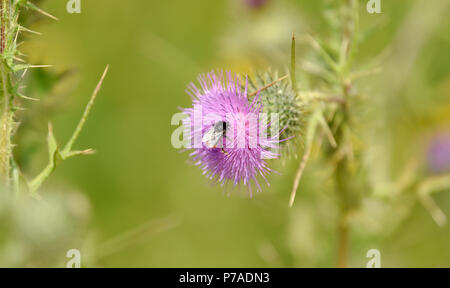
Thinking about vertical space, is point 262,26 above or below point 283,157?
above

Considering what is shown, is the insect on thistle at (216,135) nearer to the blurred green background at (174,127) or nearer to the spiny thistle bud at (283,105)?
the spiny thistle bud at (283,105)

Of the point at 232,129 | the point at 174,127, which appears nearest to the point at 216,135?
the point at 232,129

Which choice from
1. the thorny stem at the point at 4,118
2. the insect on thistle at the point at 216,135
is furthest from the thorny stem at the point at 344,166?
the thorny stem at the point at 4,118

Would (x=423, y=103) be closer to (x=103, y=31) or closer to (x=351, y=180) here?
(x=351, y=180)

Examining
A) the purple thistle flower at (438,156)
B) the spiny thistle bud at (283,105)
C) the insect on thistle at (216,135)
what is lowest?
the insect on thistle at (216,135)

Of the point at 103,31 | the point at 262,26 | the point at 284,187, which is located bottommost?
the point at 284,187

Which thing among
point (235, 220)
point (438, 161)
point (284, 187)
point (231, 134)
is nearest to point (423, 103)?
point (438, 161)
